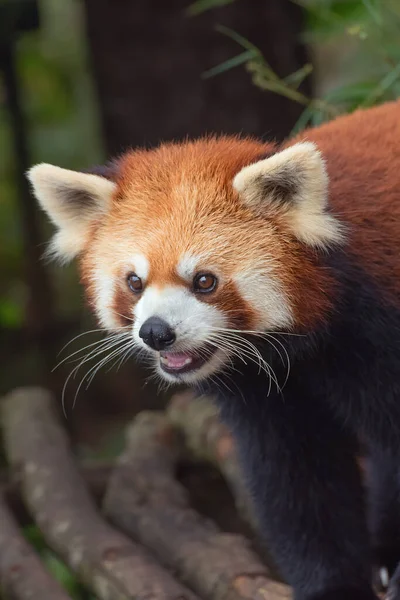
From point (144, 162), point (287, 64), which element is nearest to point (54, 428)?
point (144, 162)

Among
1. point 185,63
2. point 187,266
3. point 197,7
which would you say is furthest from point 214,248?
point 185,63

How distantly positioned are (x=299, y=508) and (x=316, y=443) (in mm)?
181

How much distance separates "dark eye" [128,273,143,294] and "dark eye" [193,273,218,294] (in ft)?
0.47

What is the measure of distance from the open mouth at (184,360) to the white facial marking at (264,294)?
16cm

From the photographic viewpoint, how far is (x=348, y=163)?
236 cm

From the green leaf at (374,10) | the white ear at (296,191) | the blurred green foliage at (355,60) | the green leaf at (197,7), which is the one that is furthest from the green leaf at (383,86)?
the white ear at (296,191)

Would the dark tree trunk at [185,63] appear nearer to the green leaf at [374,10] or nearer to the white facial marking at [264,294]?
the green leaf at [374,10]

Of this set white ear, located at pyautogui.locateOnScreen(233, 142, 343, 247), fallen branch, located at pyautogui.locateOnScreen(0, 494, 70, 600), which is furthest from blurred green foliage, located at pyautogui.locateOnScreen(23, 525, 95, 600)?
white ear, located at pyautogui.locateOnScreen(233, 142, 343, 247)

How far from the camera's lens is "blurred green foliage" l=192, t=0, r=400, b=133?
130 inches

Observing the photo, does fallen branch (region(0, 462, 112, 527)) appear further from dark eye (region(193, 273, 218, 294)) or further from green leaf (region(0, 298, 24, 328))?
green leaf (region(0, 298, 24, 328))

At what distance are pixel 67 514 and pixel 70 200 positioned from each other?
4.10ft

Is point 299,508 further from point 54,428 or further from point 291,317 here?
point 54,428

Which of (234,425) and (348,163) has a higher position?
(348,163)

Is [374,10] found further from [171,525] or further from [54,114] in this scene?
[54,114]
